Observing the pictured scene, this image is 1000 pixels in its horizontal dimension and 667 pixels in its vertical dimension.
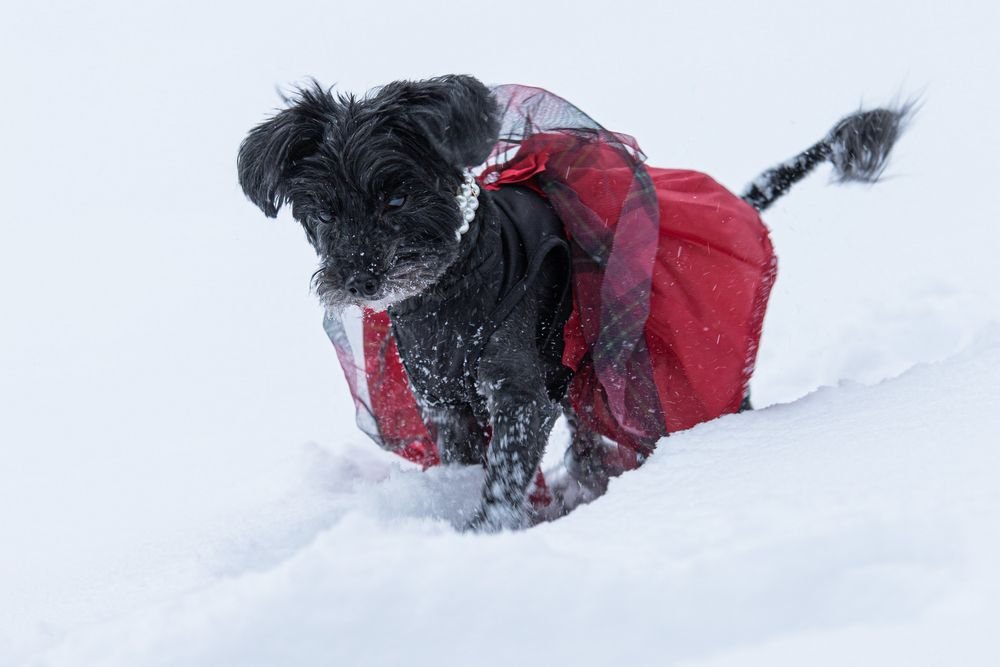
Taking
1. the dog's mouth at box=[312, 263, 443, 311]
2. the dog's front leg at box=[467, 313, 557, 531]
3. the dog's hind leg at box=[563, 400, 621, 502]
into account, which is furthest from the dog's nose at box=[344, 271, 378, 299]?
the dog's hind leg at box=[563, 400, 621, 502]

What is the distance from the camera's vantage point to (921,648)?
112 cm

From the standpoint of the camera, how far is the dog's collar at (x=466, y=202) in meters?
2.37

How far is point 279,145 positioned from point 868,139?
1.92 meters

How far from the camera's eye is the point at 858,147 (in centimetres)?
297

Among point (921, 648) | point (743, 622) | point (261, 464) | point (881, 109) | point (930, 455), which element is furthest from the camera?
point (261, 464)

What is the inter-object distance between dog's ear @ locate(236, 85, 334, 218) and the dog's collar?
0.42 m

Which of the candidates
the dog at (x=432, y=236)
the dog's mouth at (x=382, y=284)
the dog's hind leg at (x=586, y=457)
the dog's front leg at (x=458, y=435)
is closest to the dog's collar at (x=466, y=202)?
the dog at (x=432, y=236)

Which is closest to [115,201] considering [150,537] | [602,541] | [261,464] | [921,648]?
[261,464]

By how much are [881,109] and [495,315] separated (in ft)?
5.20

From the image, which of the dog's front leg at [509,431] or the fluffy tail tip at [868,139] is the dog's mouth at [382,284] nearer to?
the dog's front leg at [509,431]

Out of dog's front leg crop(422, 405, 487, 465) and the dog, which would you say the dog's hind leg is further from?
the dog

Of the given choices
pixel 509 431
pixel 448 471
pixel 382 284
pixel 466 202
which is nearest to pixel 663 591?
pixel 509 431

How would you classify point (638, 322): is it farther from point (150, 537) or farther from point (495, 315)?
point (150, 537)

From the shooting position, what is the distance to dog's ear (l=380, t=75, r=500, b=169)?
2.29m
